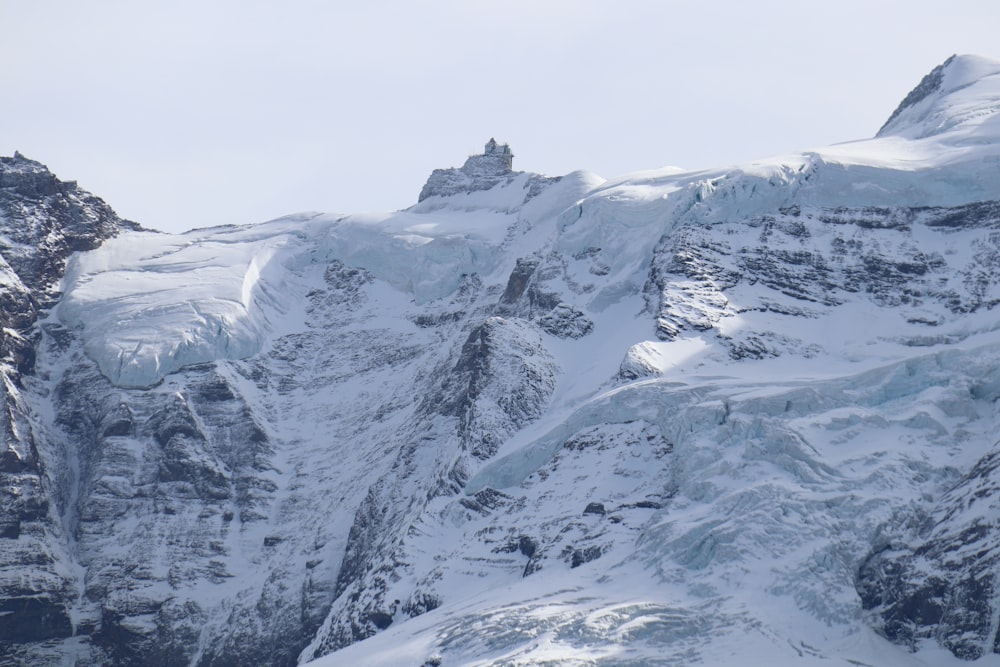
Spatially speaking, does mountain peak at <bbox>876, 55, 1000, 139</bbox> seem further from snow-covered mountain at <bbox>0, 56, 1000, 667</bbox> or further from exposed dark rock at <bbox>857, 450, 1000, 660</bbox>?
exposed dark rock at <bbox>857, 450, 1000, 660</bbox>

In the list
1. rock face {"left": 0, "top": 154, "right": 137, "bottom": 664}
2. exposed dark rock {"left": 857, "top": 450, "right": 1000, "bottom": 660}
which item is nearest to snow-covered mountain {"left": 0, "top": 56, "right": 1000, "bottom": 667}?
exposed dark rock {"left": 857, "top": 450, "right": 1000, "bottom": 660}

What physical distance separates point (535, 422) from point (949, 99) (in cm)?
6095

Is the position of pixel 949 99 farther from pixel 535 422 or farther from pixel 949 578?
pixel 949 578

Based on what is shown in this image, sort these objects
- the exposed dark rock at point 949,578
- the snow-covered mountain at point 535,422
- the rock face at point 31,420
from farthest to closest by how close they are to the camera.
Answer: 1. the rock face at point 31,420
2. the snow-covered mountain at point 535,422
3. the exposed dark rock at point 949,578

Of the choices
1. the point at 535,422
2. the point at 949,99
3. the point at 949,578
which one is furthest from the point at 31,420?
the point at 949,99

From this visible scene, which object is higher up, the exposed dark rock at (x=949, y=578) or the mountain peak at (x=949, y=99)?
the mountain peak at (x=949, y=99)

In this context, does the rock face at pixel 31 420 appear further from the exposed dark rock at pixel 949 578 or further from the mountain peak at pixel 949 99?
the mountain peak at pixel 949 99

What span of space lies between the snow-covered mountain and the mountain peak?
0.53 metres

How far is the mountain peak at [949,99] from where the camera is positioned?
160 m

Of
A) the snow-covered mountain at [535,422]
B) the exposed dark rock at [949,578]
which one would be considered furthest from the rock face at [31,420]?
the exposed dark rock at [949,578]

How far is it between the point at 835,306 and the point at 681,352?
1407 cm

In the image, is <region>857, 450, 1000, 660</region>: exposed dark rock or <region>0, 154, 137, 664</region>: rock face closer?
<region>857, 450, 1000, 660</region>: exposed dark rock

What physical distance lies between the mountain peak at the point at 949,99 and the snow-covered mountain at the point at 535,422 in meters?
0.53

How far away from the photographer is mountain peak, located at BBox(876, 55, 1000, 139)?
527 ft
